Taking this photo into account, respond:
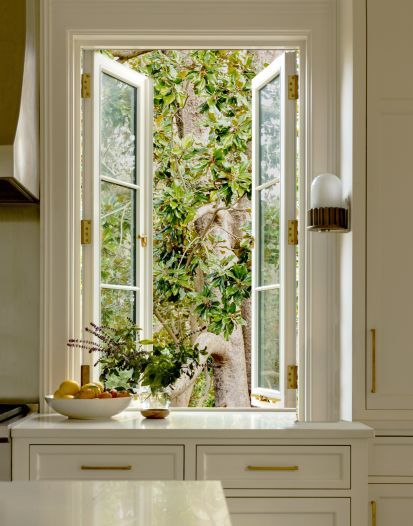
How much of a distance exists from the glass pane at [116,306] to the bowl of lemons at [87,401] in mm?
412

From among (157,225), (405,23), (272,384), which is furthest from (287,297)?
(157,225)

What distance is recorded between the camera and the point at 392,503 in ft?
9.62

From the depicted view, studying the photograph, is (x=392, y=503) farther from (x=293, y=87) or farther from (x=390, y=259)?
(x=293, y=87)

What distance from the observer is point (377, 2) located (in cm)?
304

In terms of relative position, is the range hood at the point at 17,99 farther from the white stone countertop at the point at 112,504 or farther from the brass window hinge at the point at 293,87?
the white stone countertop at the point at 112,504

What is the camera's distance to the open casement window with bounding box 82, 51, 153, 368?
3422mm

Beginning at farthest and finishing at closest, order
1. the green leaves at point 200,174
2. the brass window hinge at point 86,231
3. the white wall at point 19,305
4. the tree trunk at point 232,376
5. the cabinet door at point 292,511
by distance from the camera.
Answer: the tree trunk at point 232,376
the green leaves at point 200,174
the brass window hinge at point 86,231
the white wall at point 19,305
the cabinet door at point 292,511

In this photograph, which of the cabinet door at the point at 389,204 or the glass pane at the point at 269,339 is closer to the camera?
the cabinet door at the point at 389,204

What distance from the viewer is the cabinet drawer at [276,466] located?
2.83 m

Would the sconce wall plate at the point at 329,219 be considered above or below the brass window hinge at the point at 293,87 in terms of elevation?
below

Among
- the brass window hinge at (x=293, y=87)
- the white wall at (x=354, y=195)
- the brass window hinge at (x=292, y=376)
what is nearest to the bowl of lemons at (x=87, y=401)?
the brass window hinge at (x=292, y=376)

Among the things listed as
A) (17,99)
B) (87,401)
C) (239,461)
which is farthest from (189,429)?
(17,99)

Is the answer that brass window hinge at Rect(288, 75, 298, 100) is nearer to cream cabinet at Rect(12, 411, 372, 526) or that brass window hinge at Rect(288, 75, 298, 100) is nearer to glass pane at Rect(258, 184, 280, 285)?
glass pane at Rect(258, 184, 280, 285)

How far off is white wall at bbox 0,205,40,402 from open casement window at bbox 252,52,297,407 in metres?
0.91
